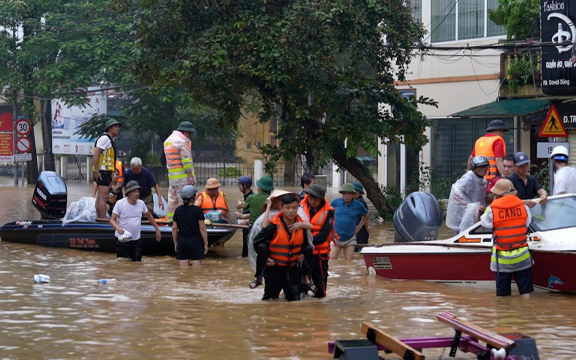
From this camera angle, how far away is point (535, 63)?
80.4 ft

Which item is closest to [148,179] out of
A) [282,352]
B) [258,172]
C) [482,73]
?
[282,352]

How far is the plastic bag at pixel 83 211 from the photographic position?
19625 mm

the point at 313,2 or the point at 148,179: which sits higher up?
the point at 313,2

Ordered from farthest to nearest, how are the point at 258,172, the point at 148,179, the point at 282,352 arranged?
1. the point at 258,172
2. the point at 148,179
3. the point at 282,352

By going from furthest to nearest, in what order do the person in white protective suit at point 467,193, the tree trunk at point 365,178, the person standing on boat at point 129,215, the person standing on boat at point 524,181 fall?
the tree trunk at point 365,178, the person standing on boat at point 129,215, the person in white protective suit at point 467,193, the person standing on boat at point 524,181

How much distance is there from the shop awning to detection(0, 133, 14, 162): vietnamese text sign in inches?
1105

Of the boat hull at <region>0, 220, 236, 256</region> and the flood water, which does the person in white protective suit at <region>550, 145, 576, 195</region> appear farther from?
the boat hull at <region>0, 220, 236, 256</region>

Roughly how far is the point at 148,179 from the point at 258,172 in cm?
3094

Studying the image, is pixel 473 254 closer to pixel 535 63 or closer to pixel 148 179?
pixel 148 179

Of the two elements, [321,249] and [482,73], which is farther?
[482,73]

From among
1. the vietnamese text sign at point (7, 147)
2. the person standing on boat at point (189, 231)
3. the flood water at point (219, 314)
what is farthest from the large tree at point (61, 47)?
the flood water at point (219, 314)

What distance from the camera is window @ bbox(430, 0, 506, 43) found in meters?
29.2

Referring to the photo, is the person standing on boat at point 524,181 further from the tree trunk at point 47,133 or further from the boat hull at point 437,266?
the tree trunk at point 47,133

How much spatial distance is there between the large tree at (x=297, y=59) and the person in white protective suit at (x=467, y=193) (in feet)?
27.3
